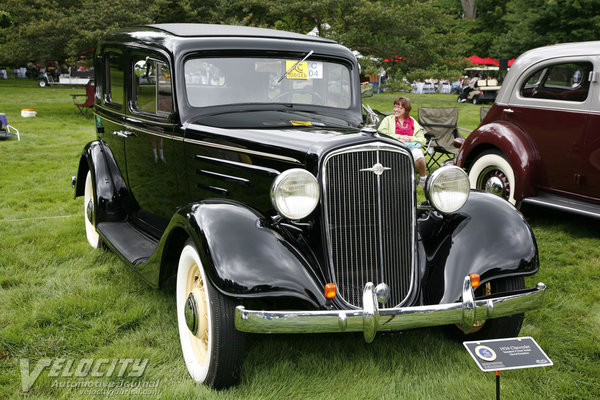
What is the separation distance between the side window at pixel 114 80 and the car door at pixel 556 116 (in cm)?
424

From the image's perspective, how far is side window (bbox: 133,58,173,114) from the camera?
390cm

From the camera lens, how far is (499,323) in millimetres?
3162

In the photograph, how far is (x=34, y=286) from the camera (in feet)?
13.4

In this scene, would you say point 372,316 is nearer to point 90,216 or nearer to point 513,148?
point 90,216

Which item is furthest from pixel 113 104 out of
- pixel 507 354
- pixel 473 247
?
pixel 507 354

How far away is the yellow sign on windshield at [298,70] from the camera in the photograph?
401 centimetres

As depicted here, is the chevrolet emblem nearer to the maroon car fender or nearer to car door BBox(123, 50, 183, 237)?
car door BBox(123, 50, 183, 237)

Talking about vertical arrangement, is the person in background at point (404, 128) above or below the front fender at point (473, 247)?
above

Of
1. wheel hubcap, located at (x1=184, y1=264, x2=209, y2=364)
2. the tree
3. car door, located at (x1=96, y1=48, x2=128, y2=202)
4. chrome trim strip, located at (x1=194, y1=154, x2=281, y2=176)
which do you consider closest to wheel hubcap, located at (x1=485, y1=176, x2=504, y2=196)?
chrome trim strip, located at (x1=194, y1=154, x2=281, y2=176)

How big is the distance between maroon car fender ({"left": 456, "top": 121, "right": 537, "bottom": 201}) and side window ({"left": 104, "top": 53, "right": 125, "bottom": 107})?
4.04 meters

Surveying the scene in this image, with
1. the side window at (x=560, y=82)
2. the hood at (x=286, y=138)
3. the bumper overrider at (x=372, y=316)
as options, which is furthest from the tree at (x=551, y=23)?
the bumper overrider at (x=372, y=316)

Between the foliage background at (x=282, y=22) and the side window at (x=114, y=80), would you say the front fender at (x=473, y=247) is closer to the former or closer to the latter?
the side window at (x=114, y=80)

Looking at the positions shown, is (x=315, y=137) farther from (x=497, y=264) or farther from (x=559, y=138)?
(x=559, y=138)

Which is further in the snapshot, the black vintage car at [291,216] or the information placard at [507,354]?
the black vintage car at [291,216]
